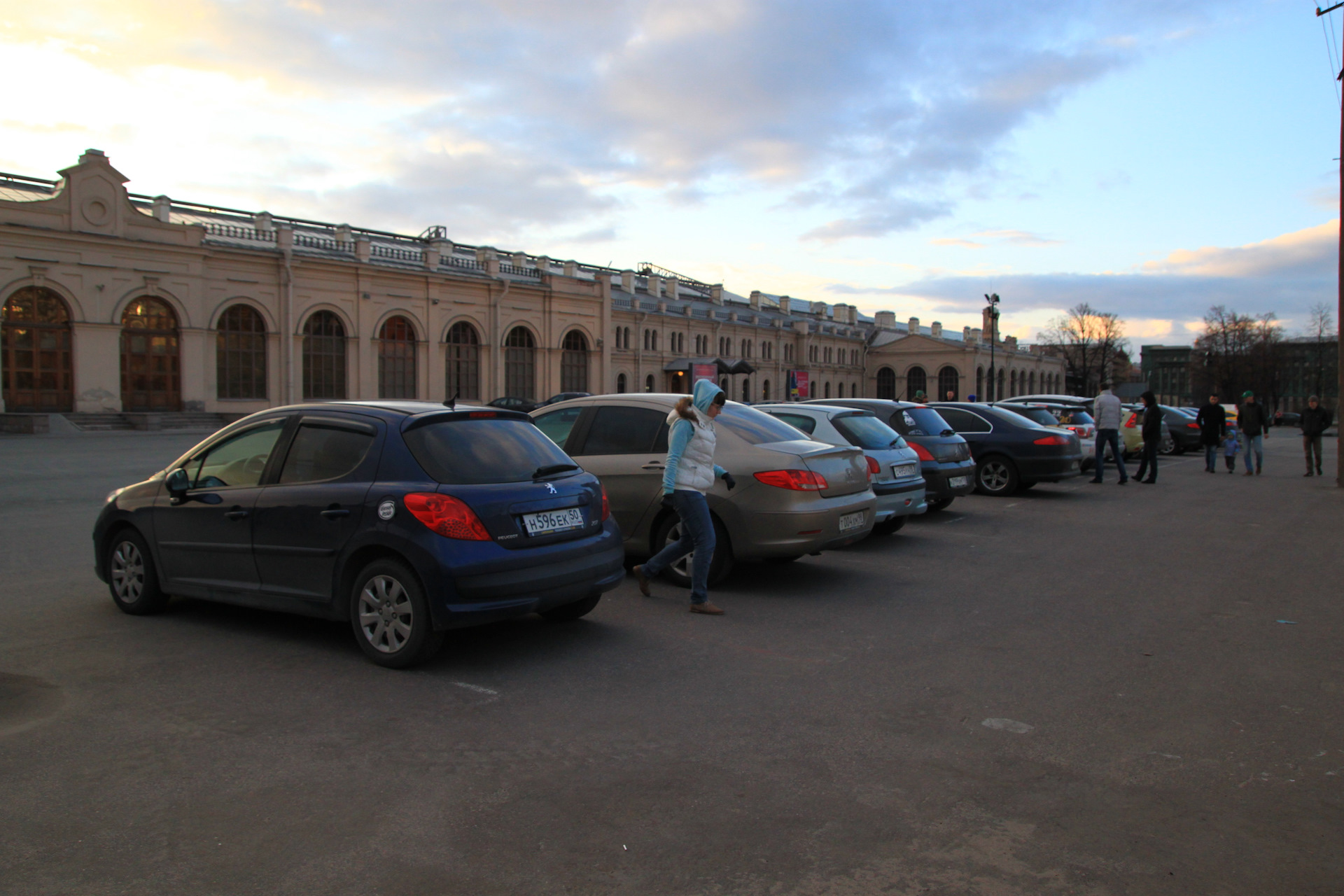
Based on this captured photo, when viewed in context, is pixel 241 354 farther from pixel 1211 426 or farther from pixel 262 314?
pixel 1211 426

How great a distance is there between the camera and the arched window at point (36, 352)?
33.6 metres

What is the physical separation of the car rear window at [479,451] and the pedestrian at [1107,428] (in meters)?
14.2

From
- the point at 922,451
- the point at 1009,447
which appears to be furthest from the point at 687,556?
the point at 1009,447

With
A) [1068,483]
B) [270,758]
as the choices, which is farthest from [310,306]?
[270,758]

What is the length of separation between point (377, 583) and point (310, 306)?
40.0 metres

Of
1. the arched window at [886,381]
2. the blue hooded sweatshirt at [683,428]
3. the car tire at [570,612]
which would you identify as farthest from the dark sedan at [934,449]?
the arched window at [886,381]

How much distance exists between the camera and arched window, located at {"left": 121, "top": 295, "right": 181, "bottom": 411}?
3650cm

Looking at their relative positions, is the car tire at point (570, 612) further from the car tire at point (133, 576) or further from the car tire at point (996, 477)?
the car tire at point (996, 477)

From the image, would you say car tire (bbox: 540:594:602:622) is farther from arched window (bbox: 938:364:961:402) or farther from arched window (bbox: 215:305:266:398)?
arched window (bbox: 938:364:961:402)

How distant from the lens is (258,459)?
606 cm

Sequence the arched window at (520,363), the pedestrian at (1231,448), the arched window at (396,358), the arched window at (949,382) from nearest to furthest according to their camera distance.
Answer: the pedestrian at (1231,448)
the arched window at (396,358)
the arched window at (520,363)
the arched window at (949,382)

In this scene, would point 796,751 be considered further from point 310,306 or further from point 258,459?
point 310,306

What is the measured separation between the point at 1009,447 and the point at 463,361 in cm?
3737

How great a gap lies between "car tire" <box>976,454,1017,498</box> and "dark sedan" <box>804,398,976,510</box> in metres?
3.04
